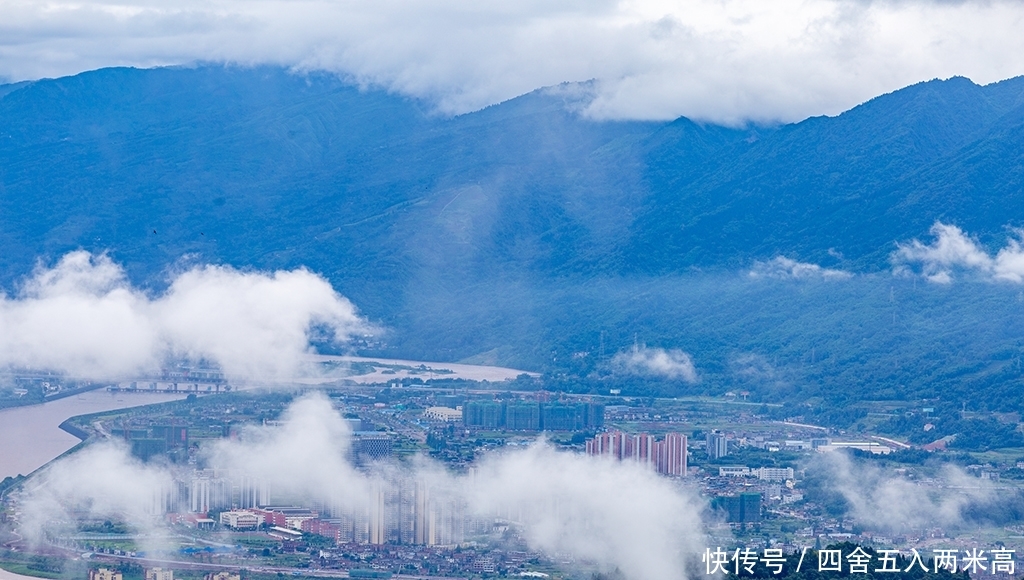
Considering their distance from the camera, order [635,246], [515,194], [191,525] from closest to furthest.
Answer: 1. [191,525]
2. [635,246]
3. [515,194]

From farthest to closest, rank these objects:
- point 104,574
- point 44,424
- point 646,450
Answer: point 44,424 < point 646,450 < point 104,574

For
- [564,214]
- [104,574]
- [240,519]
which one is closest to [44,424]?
[240,519]

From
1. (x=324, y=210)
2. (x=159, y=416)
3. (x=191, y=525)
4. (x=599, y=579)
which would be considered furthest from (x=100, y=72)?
(x=599, y=579)

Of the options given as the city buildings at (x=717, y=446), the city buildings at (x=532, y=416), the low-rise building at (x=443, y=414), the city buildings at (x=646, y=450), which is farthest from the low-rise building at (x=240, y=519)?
the low-rise building at (x=443, y=414)

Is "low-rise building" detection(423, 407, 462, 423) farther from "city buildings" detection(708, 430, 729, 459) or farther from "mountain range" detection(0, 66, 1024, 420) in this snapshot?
"mountain range" detection(0, 66, 1024, 420)

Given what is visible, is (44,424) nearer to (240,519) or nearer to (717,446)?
(240,519)

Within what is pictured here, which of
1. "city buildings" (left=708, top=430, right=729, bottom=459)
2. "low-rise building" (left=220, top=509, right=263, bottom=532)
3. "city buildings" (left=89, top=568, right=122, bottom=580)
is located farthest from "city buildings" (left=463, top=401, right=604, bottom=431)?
"city buildings" (left=89, top=568, right=122, bottom=580)

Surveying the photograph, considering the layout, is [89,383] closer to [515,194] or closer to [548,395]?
[548,395]

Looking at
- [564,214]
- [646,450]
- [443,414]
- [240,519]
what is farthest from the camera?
[564,214]
